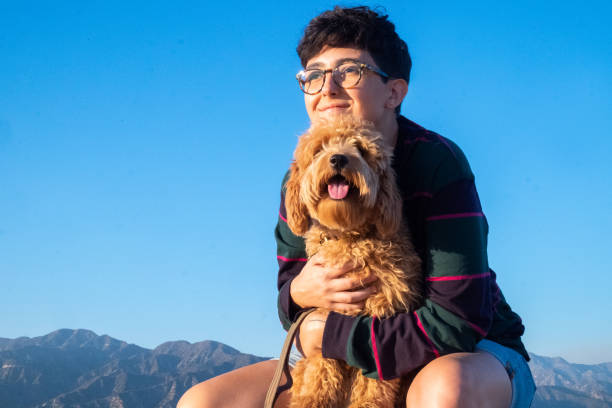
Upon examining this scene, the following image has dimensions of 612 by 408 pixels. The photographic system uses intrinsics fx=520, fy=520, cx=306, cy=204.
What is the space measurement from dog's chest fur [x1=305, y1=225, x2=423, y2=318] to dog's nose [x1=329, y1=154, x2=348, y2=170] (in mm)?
442

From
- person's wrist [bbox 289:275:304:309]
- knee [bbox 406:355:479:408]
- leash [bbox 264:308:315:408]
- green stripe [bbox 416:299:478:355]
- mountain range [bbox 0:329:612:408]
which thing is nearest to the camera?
knee [bbox 406:355:479:408]

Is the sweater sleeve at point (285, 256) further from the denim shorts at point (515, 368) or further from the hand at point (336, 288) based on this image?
the denim shorts at point (515, 368)

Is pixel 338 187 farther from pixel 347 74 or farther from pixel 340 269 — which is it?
pixel 347 74

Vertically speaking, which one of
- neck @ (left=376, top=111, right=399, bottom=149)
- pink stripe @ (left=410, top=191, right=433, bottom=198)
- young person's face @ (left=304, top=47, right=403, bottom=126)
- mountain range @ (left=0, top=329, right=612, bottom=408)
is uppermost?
young person's face @ (left=304, top=47, right=403, bottom=126)

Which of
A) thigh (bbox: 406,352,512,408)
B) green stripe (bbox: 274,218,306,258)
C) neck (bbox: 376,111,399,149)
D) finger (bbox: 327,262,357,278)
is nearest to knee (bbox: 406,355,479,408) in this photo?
thigh (bbox: 406,352,512,408)

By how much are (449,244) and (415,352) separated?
0.59 metres

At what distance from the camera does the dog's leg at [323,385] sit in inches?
112

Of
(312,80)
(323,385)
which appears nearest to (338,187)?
(312,80)

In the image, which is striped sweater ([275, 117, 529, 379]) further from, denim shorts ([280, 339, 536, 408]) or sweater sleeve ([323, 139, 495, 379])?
denim shorts ([280, 339, 536, 408])

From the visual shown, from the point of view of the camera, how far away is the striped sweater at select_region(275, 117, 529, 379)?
8.68 ft

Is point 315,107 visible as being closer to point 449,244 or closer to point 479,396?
point 449,244

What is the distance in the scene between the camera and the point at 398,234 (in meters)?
3.05

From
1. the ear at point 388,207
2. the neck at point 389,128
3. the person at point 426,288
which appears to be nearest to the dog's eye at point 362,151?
the ear at point 388,207

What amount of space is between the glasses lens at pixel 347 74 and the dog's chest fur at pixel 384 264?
102 centimetres
